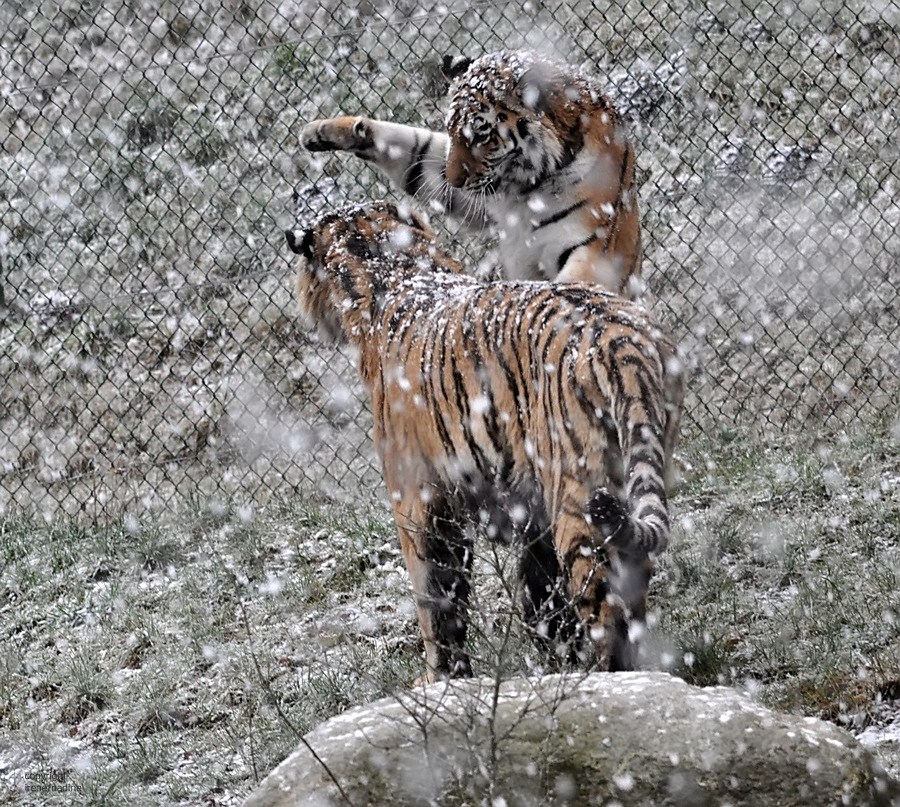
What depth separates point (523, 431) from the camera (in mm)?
3836

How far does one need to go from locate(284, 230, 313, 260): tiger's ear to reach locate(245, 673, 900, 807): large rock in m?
2.54

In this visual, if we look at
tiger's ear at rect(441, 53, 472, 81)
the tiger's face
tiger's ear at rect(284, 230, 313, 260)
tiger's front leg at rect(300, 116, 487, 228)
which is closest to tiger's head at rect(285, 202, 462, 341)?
tiger's ear at rect(284, 230, 313, 260)

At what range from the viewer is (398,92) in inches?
447

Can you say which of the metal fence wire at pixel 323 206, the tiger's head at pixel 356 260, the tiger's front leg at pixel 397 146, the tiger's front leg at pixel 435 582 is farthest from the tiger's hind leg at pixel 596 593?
the metal fence wire at pixel 323 206

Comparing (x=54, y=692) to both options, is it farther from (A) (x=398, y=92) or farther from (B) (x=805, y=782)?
(A) (x=398, y=92)

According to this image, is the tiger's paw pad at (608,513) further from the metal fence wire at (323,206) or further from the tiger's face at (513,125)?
the metal fence wire at (323,206)

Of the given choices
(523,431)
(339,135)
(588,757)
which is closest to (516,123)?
(339,135)

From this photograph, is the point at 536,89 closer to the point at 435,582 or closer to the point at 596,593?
the point at 435,582

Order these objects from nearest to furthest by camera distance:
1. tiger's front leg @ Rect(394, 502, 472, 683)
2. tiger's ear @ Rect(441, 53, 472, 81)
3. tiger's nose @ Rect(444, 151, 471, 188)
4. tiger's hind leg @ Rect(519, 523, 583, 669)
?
tiger's hind leg @ Rect(519, 523, 583, 669)
tiger's front leg @ Rect(394, 502, 472, 683)
tiger's nose @ Rect(444, 151, 471, 188)
tiger's ear @ Rect(441, 53, 472, 81)

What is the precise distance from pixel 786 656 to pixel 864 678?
33cm

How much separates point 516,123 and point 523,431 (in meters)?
1.89

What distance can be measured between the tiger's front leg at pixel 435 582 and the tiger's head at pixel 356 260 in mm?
902

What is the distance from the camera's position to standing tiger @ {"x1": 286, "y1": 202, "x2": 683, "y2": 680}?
3561mm

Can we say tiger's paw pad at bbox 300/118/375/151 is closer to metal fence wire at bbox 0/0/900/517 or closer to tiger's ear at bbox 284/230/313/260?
tiger's ear at bbox 284/230/313/260
